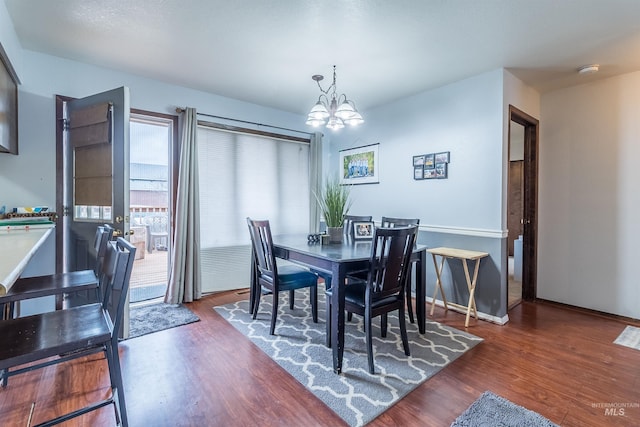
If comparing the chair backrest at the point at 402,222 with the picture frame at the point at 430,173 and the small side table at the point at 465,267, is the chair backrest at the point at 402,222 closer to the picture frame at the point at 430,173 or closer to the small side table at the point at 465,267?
the small side table at the point at 465,267

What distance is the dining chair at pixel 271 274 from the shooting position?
262 cm

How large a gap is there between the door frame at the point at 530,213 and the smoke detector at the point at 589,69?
657mm

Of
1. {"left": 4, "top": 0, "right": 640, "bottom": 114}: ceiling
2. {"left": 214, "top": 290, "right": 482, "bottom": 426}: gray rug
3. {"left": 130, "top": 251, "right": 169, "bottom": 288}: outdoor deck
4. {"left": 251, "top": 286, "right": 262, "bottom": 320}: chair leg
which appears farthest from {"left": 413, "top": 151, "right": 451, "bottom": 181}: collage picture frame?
{"left": 130, "top": 251, "right": 169, "bottom": 288}: outdoor deck

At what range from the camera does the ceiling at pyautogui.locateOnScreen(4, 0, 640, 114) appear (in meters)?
2.04

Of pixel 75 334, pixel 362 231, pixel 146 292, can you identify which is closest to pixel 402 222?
pixel 362 231

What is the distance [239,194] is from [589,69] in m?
3.95

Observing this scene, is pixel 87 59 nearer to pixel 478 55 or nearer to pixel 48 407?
pixel 48 407

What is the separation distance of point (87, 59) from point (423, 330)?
13.0 ft

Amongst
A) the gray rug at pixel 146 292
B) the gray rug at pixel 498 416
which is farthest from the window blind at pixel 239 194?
the gray rug at pixel 498 416

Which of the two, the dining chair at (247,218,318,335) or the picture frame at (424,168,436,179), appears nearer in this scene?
the dining chair at (247,218,318,335)

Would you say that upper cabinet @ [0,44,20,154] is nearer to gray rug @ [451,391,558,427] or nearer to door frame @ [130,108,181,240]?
door frame @ [130,108,181,240]

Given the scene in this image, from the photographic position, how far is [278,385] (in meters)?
1.92

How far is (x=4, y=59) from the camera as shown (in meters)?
2.14

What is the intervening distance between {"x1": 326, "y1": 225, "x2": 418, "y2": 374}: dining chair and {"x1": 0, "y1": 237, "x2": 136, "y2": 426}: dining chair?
131 cm
